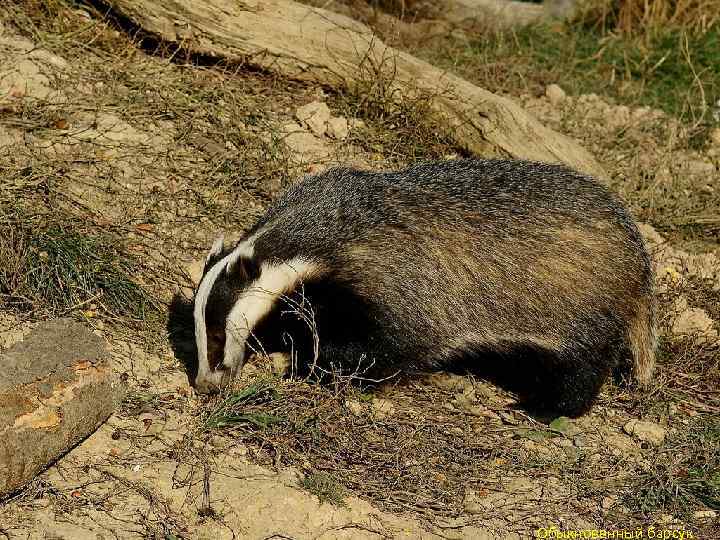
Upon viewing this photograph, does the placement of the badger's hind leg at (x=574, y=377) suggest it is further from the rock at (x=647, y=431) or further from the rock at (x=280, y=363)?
the rock at (x=280, y=363)

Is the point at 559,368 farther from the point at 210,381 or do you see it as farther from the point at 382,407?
the point at 210,381

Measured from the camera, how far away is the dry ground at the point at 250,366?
4.39 meters

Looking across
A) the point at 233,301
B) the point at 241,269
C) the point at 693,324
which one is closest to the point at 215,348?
the point at 233,301

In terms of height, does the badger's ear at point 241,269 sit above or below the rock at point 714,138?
below

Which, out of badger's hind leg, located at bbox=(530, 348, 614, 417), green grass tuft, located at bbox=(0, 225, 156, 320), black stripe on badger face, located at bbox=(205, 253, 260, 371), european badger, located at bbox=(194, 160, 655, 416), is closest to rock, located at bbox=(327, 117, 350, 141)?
european badger, located at bbox=(194, 160, 655, 416)

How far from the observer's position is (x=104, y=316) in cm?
529

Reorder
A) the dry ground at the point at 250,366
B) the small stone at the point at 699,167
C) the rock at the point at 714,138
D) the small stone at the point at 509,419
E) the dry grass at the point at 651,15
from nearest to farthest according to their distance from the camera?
the dry ground at the point at 250,366 < the small stone at the point at 509,419 < the small stone at the point at 699,167 < the rock at the point at 714,138 < the dry grass at the point at 651,15

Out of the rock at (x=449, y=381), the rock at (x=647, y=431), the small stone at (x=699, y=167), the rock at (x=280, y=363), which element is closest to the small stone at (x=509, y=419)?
the rock at (x=449, y=381)

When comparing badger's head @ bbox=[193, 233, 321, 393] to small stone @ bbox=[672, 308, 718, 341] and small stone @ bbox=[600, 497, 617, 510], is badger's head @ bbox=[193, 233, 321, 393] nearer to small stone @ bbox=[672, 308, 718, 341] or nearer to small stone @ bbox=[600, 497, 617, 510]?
small stone @ bbox=[600, 497, 617, 510]

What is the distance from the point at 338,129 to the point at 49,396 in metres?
3.58

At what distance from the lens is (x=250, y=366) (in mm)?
5395

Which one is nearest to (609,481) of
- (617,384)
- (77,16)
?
(617,384)

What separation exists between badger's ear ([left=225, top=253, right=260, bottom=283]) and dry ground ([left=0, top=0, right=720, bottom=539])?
1.88ft

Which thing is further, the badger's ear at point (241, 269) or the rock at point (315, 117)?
the rock at point (315, 117)
